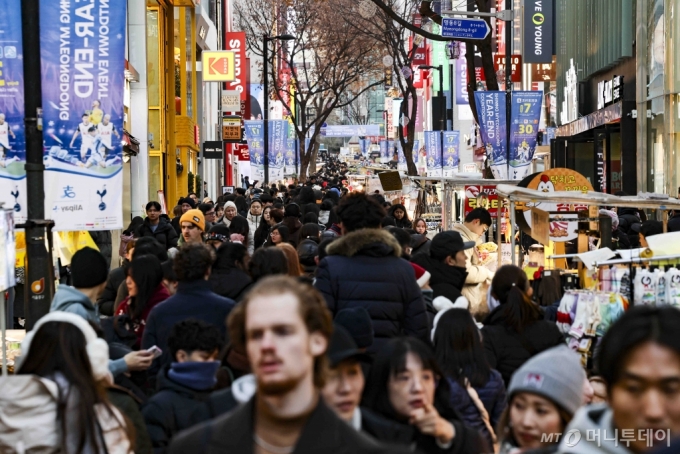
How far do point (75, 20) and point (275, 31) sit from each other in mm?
48532

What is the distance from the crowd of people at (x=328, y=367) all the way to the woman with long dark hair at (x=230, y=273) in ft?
0.04

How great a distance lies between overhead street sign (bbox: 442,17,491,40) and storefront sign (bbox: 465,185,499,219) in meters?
2.74

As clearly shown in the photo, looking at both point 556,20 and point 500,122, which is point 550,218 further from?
point 556,20

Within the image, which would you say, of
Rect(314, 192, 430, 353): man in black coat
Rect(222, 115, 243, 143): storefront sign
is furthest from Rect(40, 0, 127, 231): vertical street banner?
Rect(222, 115, 243, 143): storefront sign

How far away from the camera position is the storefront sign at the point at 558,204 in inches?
546

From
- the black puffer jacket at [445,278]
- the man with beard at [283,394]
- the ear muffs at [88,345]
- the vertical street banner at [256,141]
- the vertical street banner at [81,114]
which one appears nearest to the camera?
the man with beard at [283,394]

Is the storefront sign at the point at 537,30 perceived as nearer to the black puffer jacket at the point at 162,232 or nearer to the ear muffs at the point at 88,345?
the black puffer jacket at the point at 162,232

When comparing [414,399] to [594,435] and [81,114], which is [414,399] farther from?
[81,114]

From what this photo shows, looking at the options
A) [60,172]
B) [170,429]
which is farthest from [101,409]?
[60,172]

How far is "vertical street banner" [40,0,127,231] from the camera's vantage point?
961 cm

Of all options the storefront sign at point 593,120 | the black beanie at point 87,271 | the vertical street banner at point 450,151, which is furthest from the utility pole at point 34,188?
the vertical street banner at point 450,151

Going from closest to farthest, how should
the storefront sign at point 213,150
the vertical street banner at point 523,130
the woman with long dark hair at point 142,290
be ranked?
the woman with long dark hair at point 142,290 < the vertical street banner at point 523,130 < the storefront sign at point 213,150

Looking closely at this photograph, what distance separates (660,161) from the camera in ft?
98.8

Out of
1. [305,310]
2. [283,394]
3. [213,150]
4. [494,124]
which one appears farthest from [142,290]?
[213,150]
